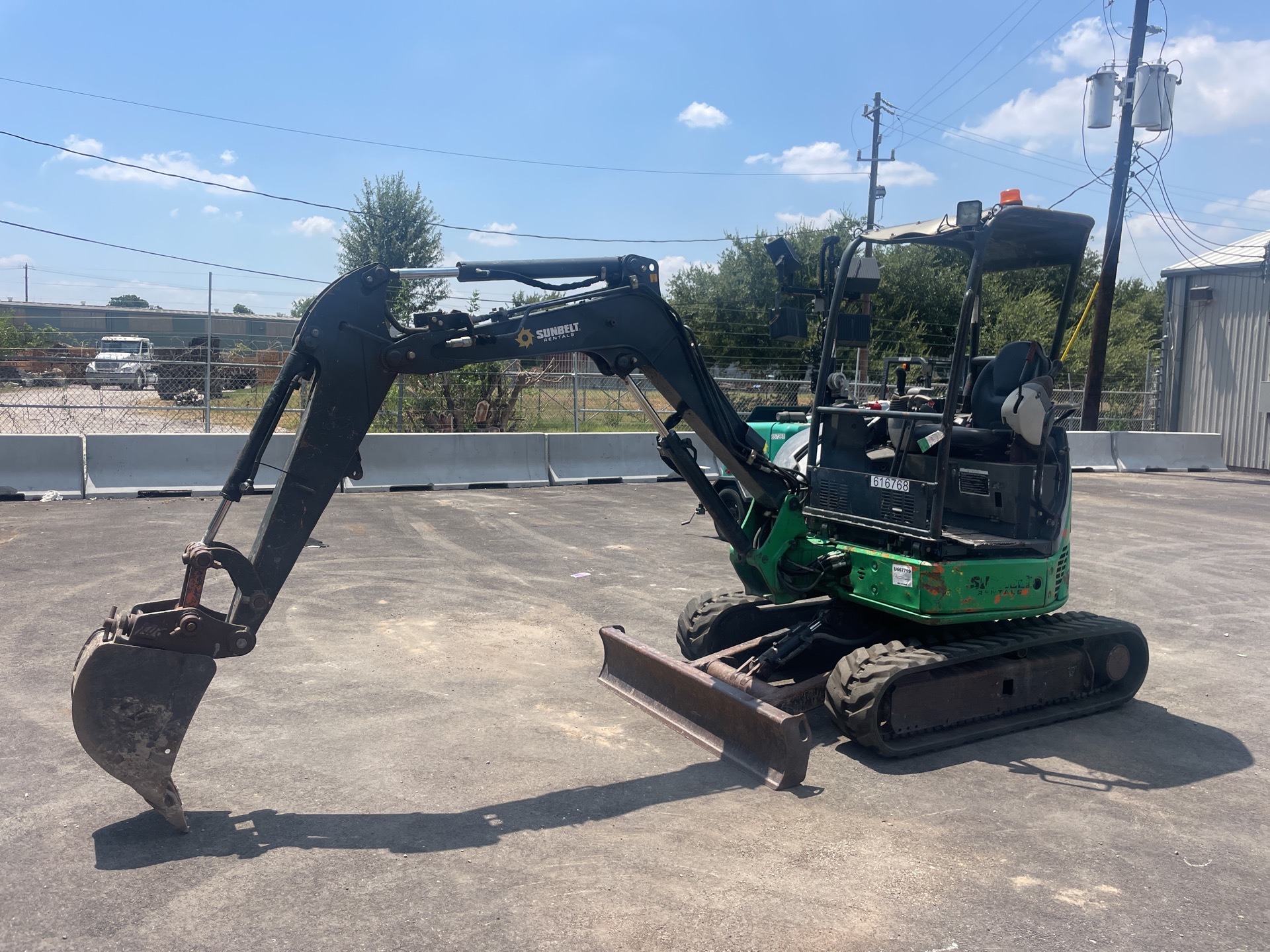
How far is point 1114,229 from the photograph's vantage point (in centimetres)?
2311

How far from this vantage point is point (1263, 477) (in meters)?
22.1

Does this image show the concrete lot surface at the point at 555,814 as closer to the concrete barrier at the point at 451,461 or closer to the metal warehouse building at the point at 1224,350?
the concrete barrier at the point at 451,461

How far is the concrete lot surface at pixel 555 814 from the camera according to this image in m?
3.70

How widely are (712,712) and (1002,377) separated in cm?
298

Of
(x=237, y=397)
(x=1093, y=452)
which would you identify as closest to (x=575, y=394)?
(x=237, y=397)

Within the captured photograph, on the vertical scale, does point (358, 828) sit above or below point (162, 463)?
below

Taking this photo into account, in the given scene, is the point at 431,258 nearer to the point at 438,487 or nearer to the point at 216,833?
the point at 438,487

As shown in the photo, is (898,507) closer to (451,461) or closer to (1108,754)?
(1108,754)

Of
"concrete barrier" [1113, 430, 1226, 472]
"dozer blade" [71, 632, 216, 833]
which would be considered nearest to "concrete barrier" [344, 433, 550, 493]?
"dozer blade" [71, 632, 216, 833]

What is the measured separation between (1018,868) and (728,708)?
1.71m

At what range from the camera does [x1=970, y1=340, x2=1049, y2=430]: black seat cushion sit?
6367 mm

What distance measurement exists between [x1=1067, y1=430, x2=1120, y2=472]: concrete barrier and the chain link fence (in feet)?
17.5

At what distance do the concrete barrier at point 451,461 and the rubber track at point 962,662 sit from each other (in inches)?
416

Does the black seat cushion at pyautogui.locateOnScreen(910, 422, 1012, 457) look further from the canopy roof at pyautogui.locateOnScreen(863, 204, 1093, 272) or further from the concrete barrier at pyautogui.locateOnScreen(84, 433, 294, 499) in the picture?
the concrete barrier at pyautogui.locateOnScreen(84, 433, 294, 499)
